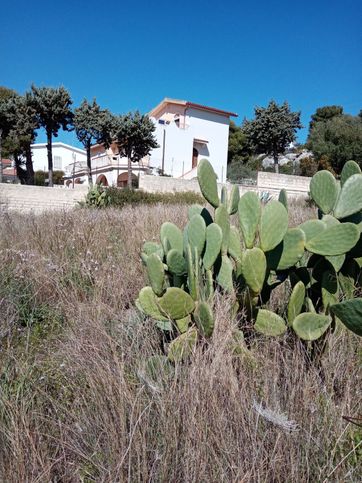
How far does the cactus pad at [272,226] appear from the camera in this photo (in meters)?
1.64

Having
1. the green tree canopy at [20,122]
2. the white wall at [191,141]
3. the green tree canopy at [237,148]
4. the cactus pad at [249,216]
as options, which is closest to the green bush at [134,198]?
the cactus pad at [249,216]

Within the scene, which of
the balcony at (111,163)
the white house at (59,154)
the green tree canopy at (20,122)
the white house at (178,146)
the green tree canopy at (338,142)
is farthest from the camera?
the white house at (59,154)

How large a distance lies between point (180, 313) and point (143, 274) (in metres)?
1.47

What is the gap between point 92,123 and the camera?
25641mm

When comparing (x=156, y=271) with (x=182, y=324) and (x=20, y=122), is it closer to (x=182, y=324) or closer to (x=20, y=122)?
(x=182, y=324)

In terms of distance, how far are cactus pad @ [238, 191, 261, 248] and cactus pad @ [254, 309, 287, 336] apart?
1.08ft

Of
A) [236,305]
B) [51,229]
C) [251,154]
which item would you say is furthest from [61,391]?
[251,154]

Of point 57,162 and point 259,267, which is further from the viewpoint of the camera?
point 57,162

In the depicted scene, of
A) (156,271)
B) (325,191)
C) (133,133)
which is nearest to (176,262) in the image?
(156,271)

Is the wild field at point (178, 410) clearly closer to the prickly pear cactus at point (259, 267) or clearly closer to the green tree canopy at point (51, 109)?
the prickly pear cactus at point (259, 267)

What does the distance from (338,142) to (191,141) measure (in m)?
12.7

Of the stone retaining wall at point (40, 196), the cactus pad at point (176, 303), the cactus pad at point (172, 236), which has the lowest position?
the stone retaining wall at point (40, 196)

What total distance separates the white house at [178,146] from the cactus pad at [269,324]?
2695 centimetres

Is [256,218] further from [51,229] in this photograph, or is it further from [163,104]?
[163,104]
